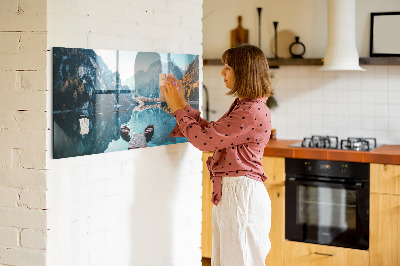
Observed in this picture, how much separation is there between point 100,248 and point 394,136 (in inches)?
114

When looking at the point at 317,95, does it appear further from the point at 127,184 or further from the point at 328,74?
the point at 127,184

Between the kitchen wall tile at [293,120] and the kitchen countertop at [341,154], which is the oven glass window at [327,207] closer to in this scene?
the kitchen countertop at [341,154]

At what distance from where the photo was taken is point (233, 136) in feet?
8.58

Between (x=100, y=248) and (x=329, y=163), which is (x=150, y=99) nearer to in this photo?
(x=100, y=248)

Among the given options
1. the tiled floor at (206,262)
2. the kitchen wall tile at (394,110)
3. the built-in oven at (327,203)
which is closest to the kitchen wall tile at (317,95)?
the kitchen wall tile at (394,110)

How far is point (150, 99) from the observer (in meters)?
2.75

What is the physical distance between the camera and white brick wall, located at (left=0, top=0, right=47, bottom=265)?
2.18 metres

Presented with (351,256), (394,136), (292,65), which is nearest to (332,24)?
(292,65)

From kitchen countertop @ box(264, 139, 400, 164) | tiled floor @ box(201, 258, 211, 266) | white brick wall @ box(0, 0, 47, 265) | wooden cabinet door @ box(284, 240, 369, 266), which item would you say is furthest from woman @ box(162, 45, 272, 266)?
tiled floor @ box(201, 258, 211, 266)

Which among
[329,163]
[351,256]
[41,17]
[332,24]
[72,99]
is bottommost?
[351,256]

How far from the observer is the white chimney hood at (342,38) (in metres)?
4.39

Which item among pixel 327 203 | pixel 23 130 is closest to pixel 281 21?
pixel 327 203

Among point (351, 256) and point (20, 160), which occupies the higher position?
point (20, 160)

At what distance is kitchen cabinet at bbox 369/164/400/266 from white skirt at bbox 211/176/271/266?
151cm
